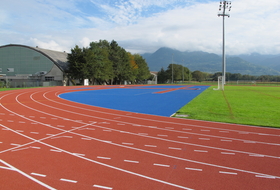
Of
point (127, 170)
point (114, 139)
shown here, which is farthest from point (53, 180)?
point (114, 139)

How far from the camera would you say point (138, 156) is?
5.66 metres

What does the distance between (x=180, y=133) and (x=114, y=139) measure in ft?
8.20

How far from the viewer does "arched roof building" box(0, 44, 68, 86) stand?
184ft

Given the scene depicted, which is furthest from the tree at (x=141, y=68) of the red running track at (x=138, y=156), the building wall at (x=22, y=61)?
the red running track at (x=138, y=156)

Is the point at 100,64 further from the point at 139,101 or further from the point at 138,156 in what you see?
the point at 138,156

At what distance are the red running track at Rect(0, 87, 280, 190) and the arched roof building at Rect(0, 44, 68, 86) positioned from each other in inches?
1974

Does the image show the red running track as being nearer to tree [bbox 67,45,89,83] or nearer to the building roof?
tree [bbox 67,45,89,83]

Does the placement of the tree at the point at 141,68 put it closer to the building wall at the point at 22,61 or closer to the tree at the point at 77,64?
the tree at the point at 77,64

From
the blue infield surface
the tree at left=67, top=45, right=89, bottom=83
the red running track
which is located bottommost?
the red running track

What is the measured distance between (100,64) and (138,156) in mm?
50610

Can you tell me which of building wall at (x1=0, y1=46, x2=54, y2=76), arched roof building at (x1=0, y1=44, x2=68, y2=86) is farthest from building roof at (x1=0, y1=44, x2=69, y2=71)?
building wall at (x1=0, y1=46, x2=54, y2=76)

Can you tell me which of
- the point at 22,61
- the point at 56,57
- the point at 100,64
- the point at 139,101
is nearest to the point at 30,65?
the point at 22,61

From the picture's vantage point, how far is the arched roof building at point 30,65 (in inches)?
2208

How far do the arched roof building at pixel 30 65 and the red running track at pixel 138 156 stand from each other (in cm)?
5015
